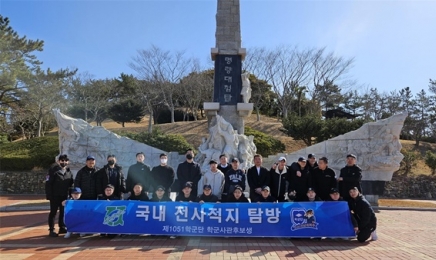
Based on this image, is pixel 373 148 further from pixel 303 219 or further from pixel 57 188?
pixel 57 188

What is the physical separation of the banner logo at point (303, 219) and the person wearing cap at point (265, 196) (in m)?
0.58

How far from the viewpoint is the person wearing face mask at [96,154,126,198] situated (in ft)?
20.2

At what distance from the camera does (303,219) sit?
18.3ft

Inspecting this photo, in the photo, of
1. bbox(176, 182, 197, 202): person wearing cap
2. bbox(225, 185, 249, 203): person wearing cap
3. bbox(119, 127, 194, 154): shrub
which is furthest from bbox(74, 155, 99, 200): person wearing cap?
bbox(119, 127, 194, 154): shrub

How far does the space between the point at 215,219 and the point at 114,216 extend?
5.72 ft

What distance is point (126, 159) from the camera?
1155 centimetres

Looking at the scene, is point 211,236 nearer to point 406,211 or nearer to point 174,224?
point 174,224

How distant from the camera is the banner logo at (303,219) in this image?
219 inches

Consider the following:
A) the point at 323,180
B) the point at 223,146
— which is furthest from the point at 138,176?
the point at 223,146

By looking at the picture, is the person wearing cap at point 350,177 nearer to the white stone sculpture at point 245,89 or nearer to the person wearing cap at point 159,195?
the person wearing cap at point 159,195

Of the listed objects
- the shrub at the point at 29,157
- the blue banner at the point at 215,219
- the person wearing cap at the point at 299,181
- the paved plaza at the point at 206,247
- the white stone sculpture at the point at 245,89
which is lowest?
the paved plaza at the point at 206,247

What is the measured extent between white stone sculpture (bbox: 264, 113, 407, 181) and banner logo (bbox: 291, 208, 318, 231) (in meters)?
6.14

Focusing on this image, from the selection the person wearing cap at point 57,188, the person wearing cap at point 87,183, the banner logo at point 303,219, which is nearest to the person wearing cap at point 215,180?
the banner logo at point 303,219

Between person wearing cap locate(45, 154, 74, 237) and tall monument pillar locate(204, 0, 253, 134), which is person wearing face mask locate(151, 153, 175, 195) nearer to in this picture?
person wearing cap locate(45, 154, 74, 237)
